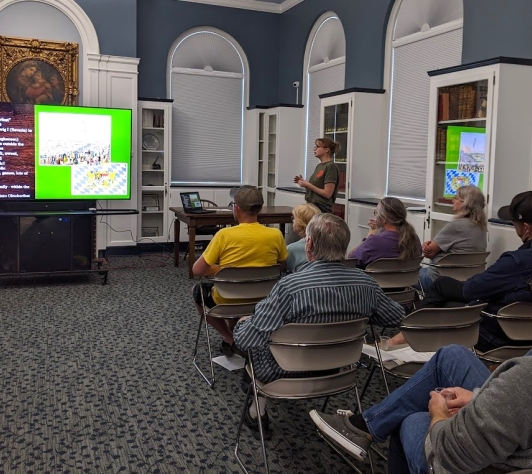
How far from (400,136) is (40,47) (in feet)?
15.5

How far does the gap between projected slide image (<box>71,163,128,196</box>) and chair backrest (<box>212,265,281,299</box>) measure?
413 cm

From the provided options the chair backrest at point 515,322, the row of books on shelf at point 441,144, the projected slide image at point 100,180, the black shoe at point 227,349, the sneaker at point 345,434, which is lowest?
the black shoe at point 227,349

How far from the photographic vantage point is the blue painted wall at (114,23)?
25.4ft

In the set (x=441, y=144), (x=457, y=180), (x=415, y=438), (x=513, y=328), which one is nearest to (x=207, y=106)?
(x=441, y=144)

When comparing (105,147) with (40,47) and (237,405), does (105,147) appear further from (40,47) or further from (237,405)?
(237,405)

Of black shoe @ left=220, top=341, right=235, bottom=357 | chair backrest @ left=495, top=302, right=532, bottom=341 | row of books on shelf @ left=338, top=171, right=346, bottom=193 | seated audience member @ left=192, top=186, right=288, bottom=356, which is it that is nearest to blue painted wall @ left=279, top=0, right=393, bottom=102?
row of books on shelf @ left=338, top=171, right=346, bottom=193

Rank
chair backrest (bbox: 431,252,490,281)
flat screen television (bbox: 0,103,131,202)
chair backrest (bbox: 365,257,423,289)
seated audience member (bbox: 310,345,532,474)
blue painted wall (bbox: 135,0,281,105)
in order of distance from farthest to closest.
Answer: blue painted wall (bbox: 135,0,281,105) → flat screen television (bbox: 0,103,131,202) → chair backrest (bbox: 431,252,490,281) → chair backrest (bbox: 365,257,423,289) → seated audience member (bbox: 310,345,532,474)

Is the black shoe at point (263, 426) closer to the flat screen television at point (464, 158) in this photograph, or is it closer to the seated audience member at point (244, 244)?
the seated audience member at point (244, 244)

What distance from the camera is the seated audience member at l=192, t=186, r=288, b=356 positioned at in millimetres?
3580

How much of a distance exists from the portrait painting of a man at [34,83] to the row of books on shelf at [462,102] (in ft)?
16.4

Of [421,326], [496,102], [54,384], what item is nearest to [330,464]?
[421,326]

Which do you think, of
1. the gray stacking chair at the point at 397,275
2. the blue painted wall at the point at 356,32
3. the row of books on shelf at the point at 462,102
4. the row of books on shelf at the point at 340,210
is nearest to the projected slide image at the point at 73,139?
the row of books on shelf at the point at 340,210

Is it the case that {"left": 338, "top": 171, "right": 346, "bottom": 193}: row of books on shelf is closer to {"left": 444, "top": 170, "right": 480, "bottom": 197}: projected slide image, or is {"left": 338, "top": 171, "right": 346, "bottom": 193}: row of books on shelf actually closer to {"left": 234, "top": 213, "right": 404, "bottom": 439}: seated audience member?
{"left": 444, "top": 170, "right": 480, "bottom": 197}: projected slide image

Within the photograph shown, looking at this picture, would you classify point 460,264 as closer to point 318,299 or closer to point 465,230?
point 465,230
